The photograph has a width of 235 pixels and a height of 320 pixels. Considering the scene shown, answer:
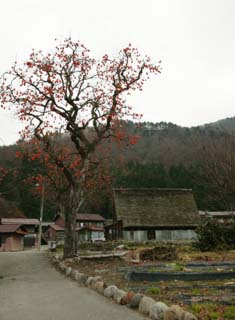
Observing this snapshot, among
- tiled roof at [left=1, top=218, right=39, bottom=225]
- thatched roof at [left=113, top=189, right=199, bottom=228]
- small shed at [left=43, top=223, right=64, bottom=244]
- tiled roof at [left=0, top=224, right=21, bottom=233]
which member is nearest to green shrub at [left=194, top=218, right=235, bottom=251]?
thatched roof at [left=113, top=189, right=199, bottom=228]

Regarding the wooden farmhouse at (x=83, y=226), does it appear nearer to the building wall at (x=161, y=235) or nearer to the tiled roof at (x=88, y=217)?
the tiled roof at (x=88, y=217)

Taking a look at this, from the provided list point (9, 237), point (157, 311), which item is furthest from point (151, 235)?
point (157, 311)

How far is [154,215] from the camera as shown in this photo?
45.9 metres

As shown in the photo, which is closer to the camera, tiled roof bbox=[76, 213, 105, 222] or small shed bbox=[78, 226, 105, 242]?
small shed bbox=[78, 226, 105, 242]

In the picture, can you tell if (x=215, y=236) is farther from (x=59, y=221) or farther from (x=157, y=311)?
(x=59, y=221)

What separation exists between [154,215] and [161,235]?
104 inches

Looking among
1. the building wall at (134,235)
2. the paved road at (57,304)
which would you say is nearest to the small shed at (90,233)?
the building wall at (134,235)

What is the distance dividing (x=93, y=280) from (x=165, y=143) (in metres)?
61.0

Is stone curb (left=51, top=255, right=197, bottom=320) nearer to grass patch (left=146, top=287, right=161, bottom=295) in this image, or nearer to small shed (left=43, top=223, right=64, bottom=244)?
grass patch (left=146, top=287, right=161, bottom=295)

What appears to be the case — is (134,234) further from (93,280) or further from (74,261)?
(93,280)

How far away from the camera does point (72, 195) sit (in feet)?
66.9

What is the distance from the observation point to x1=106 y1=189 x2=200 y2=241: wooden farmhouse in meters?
44.7

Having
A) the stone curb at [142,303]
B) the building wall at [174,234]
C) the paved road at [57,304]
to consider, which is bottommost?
the building wall at [174,234]

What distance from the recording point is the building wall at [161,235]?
4444 cm
